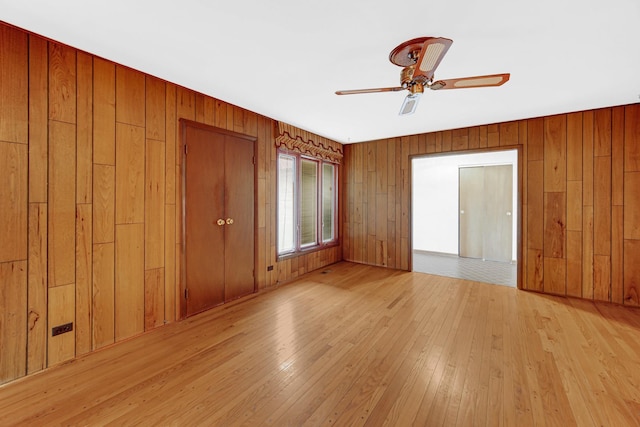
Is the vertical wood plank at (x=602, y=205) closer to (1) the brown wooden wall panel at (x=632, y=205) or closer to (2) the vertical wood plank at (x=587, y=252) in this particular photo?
(2) the vertical wood plank at (x=587, y=252)

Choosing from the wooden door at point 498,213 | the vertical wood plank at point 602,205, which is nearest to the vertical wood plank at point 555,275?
the vertical wood plank at point 602,205

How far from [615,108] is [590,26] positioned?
2.38m

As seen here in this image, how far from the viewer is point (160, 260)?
8.63 ft

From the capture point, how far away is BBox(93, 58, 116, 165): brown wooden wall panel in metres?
2.20

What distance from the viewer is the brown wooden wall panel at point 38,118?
1890mm

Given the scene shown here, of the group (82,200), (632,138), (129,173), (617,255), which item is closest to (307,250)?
(129,173)

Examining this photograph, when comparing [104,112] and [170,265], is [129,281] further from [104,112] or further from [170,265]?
[104,112]

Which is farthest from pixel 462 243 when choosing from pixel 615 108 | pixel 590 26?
pixel 590 26

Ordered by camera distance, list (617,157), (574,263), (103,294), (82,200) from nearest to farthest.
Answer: (82,200)
(103,294)
(617,157)
(574,263)

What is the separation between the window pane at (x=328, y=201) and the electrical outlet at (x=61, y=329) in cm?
367

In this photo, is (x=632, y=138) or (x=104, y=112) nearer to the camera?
(x=104, y=112)

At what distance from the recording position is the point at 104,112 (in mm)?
2246

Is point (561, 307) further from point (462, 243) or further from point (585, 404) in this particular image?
point (462, 243)

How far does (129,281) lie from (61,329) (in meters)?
0.53
